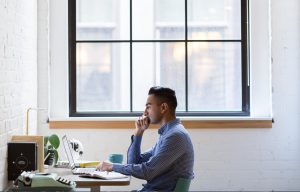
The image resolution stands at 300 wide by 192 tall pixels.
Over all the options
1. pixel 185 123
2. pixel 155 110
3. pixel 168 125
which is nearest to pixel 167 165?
pixel 168 125

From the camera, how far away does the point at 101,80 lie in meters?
6.36

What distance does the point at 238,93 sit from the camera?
20.8 feet

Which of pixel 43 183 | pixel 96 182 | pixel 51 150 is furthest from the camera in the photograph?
pixel 51 150

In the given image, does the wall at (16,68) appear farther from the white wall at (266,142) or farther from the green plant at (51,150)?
the white wall at (266,142)

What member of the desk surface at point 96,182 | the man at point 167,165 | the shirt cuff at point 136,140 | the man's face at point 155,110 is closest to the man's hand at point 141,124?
the shirt cuff at point 136,140

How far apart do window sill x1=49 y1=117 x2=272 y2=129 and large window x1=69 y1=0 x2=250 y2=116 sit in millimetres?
170

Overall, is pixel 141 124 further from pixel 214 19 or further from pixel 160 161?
pixel 214 19

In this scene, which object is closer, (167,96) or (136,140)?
(167,96)

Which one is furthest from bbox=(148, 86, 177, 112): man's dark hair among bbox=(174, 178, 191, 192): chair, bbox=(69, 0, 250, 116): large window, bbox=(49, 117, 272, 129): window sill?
bbox=(69, 0, 250, 116): large window

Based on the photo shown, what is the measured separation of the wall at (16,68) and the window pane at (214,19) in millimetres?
1480

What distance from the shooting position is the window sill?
6.12 m

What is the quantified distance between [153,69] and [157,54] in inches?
5.8

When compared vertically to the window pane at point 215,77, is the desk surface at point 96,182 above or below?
below

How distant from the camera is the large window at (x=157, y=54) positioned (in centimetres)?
631
